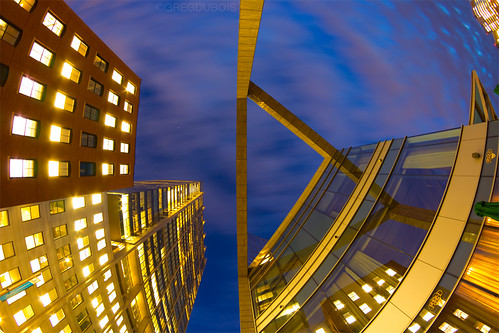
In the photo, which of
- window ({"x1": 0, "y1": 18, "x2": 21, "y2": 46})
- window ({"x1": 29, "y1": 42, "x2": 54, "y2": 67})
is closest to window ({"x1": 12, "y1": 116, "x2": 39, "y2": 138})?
window ({"x1": 29, "y1": 42, "x2": 54, "y2": 67})

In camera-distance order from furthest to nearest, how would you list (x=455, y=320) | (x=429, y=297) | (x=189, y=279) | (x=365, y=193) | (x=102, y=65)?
(x=189, y=279) < (x=102, y=65) < (x=365, y=193) < (x=429, y=297) < (x=455, y=320)

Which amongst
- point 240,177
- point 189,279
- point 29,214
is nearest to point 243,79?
point 240,177

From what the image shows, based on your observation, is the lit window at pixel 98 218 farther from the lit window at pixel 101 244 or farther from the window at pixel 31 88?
the window at pixel 31 88

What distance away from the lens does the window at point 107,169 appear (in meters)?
23.3

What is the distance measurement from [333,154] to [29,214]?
32.3 m

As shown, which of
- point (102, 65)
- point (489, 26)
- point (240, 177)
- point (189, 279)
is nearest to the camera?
point (240, 177)

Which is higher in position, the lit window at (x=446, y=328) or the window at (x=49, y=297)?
the lit window at (x=446, y=328)

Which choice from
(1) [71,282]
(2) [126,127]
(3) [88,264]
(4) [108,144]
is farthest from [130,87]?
(1) [71,282]

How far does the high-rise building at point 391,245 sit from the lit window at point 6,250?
834 inches

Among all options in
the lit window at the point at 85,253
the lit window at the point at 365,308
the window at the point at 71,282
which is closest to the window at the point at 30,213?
the lit window at the point at 85,253

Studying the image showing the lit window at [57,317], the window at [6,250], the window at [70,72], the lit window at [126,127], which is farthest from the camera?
the lit window at [126,127]

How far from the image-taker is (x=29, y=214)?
19.7 m

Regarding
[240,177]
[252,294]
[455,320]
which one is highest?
[240,177]

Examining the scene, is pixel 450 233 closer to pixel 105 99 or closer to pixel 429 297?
pixel 429 297
